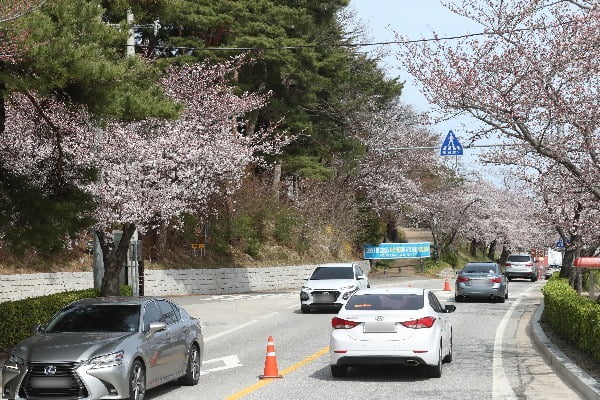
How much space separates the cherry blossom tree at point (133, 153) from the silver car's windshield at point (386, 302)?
640cm

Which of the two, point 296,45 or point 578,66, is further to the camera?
point 296,45

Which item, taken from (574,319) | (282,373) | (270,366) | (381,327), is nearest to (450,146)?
(574,319)

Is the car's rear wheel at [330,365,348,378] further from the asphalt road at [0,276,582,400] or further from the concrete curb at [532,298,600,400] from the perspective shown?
the concrete curb at [532,298,600,400]

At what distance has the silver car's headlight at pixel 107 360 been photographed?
35.3 feet

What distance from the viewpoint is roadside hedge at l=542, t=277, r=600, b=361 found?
14164mm

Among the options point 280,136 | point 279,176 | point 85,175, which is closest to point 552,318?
point 85,175

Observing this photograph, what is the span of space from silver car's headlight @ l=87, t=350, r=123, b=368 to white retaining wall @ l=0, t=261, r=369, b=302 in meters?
21.0

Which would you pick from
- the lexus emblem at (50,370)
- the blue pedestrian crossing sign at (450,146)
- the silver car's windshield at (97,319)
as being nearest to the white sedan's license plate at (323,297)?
the blue pedestrian crossing sign at (450,146)

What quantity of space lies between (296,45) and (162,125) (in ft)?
45.6

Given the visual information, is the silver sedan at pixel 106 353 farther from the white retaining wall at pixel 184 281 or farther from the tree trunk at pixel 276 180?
the tree trunk at pixel 276 180

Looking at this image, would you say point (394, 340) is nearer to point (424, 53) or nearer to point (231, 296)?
point (424, 53)

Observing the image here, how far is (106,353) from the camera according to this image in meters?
10.9

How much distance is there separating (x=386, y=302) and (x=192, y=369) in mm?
3268

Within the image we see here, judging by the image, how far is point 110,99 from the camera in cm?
1597
